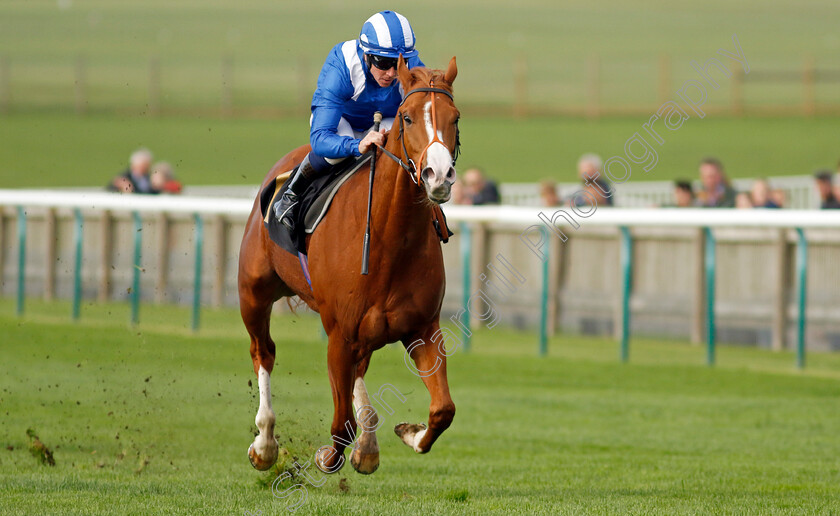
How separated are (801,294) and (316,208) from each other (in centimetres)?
565

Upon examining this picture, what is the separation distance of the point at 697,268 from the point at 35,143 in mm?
19388

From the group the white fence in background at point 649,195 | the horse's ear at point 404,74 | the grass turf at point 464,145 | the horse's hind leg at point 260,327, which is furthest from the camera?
the grass turf at point 464,145

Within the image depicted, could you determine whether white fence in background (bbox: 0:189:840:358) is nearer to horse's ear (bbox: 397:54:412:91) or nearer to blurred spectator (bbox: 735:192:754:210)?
blurred spectator (bbox: 735:192:754:210)

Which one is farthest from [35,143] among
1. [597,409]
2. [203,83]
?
[597,409]

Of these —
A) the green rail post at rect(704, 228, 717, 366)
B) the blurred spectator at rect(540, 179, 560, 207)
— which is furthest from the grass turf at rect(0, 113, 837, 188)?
the green rail post at rect(704, 228, 717, 366)

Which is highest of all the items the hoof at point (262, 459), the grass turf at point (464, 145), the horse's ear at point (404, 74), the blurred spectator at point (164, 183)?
the grass turf at point (464, 145)

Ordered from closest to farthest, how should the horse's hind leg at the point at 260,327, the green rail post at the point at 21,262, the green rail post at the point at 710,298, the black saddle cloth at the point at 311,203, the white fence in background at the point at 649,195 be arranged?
the black saddle cloth at the point at 311,203 < the horse's hind leg at the point at 260,327 < the green rail post at the point at 710,298 < the green rail post at the point at 21,262 < the white fence in background at the point at 649,195

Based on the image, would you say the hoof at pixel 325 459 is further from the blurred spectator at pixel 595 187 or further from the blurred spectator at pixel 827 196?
the blurred spectator at pixel 827 196

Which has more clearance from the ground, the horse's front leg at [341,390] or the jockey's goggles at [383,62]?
the jockey's goggles at [383,62]

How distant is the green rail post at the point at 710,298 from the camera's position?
10266 millimetres

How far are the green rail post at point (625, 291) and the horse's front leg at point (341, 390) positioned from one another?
18.2ft

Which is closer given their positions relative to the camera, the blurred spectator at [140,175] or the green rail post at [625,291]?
the green rail post at [625,291]

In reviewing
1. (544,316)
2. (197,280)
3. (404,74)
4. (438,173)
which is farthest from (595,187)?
(438,173)

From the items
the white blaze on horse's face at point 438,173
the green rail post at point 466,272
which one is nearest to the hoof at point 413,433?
the white blaze on horse's face at point 438,173
